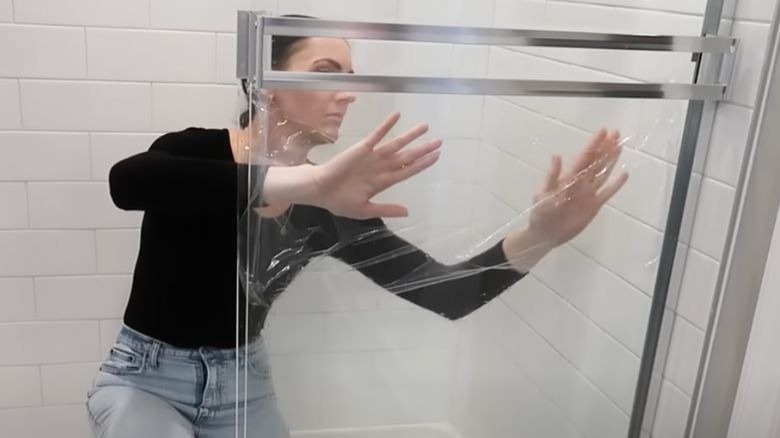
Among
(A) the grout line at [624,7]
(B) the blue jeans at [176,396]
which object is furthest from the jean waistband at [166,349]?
(A) the grout line at [624,7]

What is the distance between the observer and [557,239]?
127 cm

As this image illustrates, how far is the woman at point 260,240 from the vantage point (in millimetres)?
1081

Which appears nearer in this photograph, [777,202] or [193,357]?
[777,202]

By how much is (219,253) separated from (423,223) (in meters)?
0.34

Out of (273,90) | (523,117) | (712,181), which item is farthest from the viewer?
(523,117)

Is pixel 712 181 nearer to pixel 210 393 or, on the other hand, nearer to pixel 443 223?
pixel 443 223

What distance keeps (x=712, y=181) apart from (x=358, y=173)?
501mm

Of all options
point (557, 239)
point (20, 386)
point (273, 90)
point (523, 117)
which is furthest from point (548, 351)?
point (20, 386)

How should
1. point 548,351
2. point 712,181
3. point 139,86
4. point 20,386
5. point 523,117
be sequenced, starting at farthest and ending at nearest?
point 20,386, point 139,86, point 548,351, point 523,117, point 712,181

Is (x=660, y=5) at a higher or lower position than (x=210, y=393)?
higher

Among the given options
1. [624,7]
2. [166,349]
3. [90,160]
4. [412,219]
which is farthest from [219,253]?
[624,7]

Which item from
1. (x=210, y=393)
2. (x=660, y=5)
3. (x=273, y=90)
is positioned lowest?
(x=210, y=393)

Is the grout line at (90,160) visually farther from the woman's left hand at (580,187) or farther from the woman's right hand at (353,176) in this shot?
the woman's left hand at (580,187)

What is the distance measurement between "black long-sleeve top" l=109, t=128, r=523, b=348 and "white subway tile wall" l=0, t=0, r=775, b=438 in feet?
0.12
